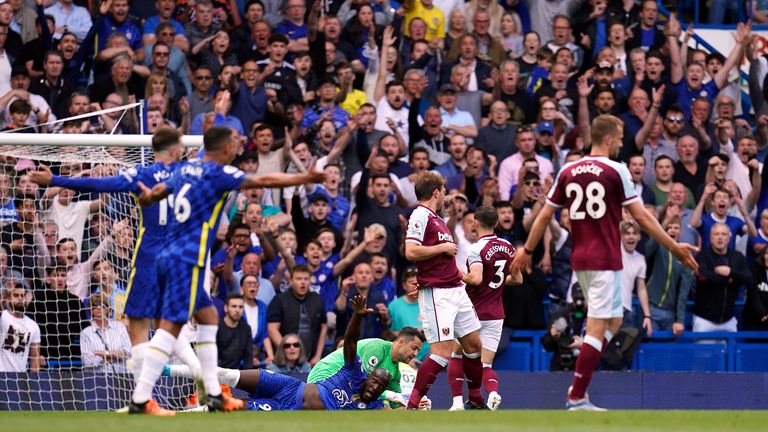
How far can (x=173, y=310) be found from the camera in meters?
10.4

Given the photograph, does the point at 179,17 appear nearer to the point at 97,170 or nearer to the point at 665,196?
the point at 97,170

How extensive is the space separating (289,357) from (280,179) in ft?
21.1

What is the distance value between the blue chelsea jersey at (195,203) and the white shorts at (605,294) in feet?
9.43

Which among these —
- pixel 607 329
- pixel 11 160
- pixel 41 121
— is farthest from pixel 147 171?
pixel 41 121

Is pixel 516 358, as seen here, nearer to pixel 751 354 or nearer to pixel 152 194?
pixel 751 354

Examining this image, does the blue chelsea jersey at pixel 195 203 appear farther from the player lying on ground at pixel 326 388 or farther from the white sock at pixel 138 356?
the player lying on ground at pixel 326 388

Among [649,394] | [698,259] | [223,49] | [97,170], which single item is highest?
[223,49]

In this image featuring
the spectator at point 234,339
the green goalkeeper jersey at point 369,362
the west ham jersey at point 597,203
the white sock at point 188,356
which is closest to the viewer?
the white sock at point 188,356

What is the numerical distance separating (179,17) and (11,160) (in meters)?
5.04

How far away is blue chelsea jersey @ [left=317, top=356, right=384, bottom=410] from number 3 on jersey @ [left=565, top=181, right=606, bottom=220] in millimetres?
4035

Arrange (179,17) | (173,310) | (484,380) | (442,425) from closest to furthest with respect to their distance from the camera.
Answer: (442,425) < (173,310) < (484,380) < (179,17)

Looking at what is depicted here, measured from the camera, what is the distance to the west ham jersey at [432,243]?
13148 mm

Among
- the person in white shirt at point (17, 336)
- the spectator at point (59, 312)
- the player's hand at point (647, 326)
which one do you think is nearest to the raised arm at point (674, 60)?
the player's hand at point (647, 326)

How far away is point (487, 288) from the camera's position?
14242 millimetres
